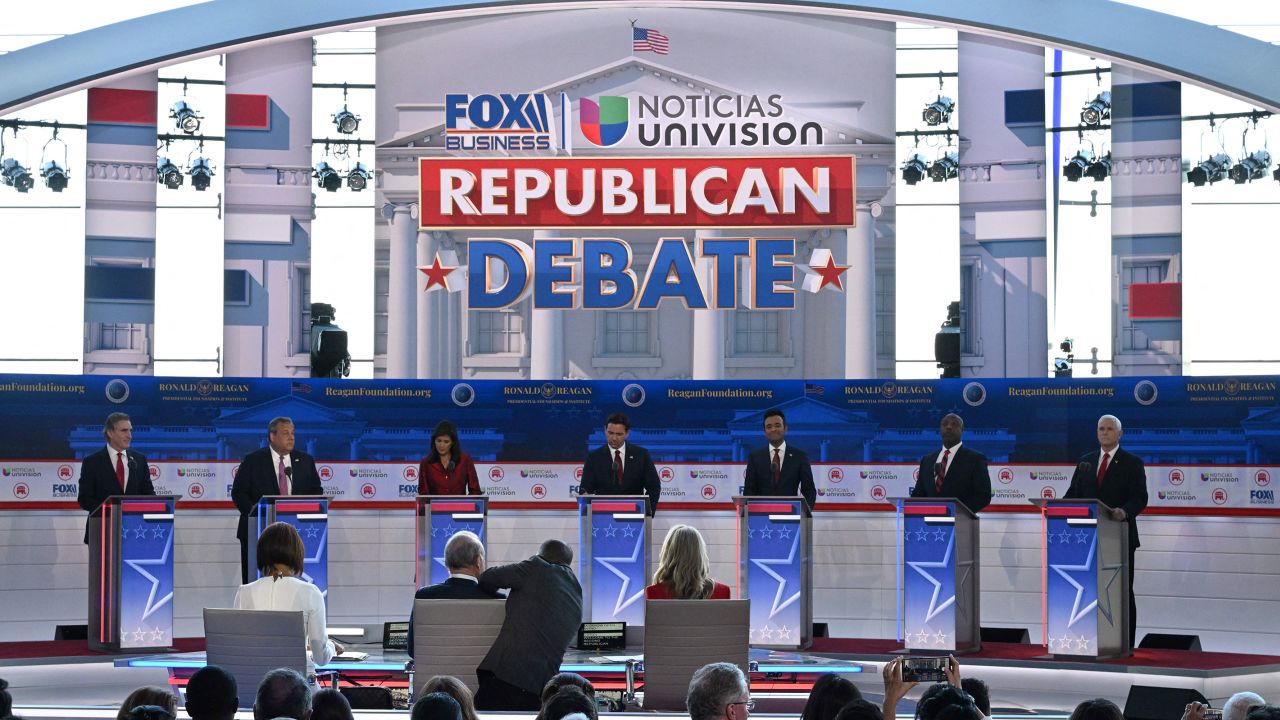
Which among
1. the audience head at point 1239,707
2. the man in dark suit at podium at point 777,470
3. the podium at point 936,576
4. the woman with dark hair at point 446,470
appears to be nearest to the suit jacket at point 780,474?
the man in dark suit at podium at point 777,470

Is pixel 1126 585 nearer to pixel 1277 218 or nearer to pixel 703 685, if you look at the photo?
pixel 1277 218

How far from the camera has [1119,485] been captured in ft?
30.3

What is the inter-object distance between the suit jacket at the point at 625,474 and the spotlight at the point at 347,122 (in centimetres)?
355

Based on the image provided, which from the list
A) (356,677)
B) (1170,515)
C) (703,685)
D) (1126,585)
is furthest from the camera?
(1170,515)

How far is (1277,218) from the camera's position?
36.4 feet

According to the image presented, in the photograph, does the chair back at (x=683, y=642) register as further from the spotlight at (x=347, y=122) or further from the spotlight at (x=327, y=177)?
the spotlight at (x=347, y=122)

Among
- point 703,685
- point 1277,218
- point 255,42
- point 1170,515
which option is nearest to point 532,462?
point 255,42

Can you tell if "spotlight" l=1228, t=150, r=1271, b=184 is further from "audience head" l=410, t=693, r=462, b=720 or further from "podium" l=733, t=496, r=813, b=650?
"audience head" l=410, t=693, r=462, b=720

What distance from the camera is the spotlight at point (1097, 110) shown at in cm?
1144

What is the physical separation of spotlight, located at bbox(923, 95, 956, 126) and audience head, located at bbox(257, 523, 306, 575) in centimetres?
697

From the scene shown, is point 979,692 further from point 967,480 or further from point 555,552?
point 967,480

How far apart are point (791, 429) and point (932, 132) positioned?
2547mm

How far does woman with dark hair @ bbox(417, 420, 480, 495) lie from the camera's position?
9.63 metres

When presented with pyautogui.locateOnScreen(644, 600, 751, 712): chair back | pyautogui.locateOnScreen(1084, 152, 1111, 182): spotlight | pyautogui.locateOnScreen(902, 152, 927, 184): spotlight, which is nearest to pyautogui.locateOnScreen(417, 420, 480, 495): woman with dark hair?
pyautogui.locateOnScreen(644, 600, 751, 712): chair back
